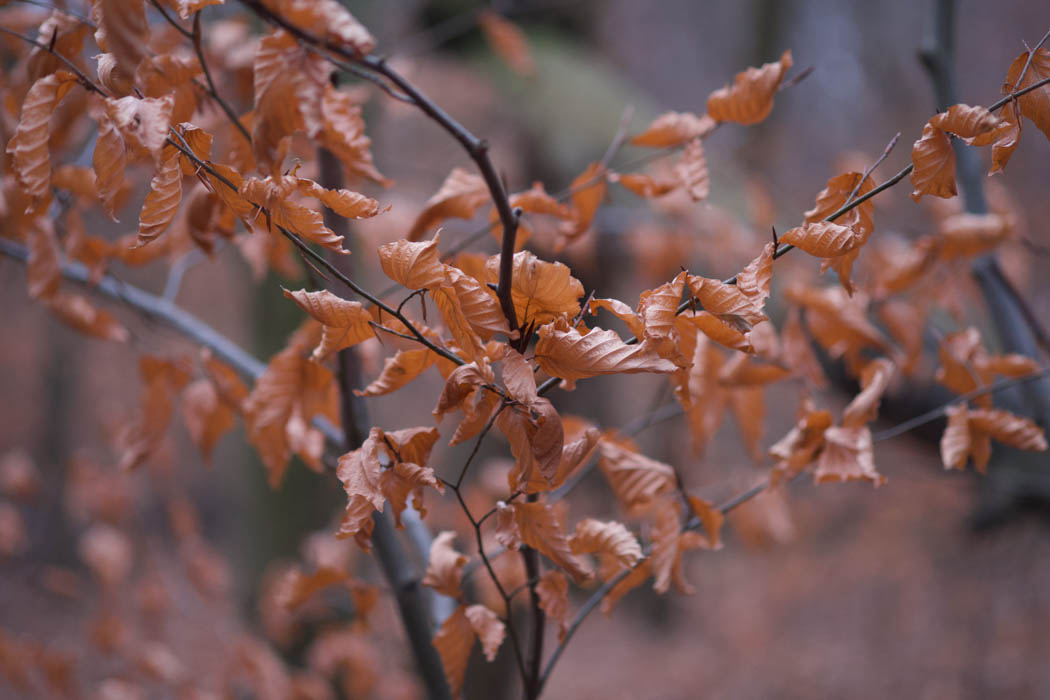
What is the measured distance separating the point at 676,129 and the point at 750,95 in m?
0.10

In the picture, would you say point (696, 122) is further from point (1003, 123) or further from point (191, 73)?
point (191, 73)

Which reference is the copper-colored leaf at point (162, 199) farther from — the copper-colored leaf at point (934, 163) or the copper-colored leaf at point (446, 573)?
the copper-colored leaf at point (934, 163)

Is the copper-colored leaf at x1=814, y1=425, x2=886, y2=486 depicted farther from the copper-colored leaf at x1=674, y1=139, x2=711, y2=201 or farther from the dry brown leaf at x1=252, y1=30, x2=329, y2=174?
the dry brown leaf at x1=252, y1=30, x2=329, y2=174

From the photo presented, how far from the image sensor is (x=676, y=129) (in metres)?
0.87

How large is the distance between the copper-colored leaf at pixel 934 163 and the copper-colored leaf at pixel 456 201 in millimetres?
468

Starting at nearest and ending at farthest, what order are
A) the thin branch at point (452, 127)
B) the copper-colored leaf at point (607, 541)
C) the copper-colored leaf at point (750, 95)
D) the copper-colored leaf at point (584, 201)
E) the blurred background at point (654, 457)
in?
the thin branch at point (452, 127) → the copper-colored leaf at point (607, 541) → the copper-colored leaf at point (750, 95) → the copper-colored leaf at point (584, 201) → the blurred background at point (654, 457)

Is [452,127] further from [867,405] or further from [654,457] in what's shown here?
[654,457]

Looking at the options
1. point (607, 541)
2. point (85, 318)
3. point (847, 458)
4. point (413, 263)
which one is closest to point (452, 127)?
point (413, 263)

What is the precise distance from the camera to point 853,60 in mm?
6156

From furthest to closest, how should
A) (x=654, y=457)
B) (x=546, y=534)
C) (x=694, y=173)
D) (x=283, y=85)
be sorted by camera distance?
(x=654, y=457) → (x=694, y=173) → (x=546, y=534) → (x=283, y=85)

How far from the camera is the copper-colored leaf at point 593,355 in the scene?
521 millimetres

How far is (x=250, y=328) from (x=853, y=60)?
584cm

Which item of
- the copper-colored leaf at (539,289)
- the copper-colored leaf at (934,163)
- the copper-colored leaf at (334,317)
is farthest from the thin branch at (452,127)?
the copper-colored leaf at (934,163)

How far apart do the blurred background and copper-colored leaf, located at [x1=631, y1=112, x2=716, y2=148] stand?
0.48 feet
